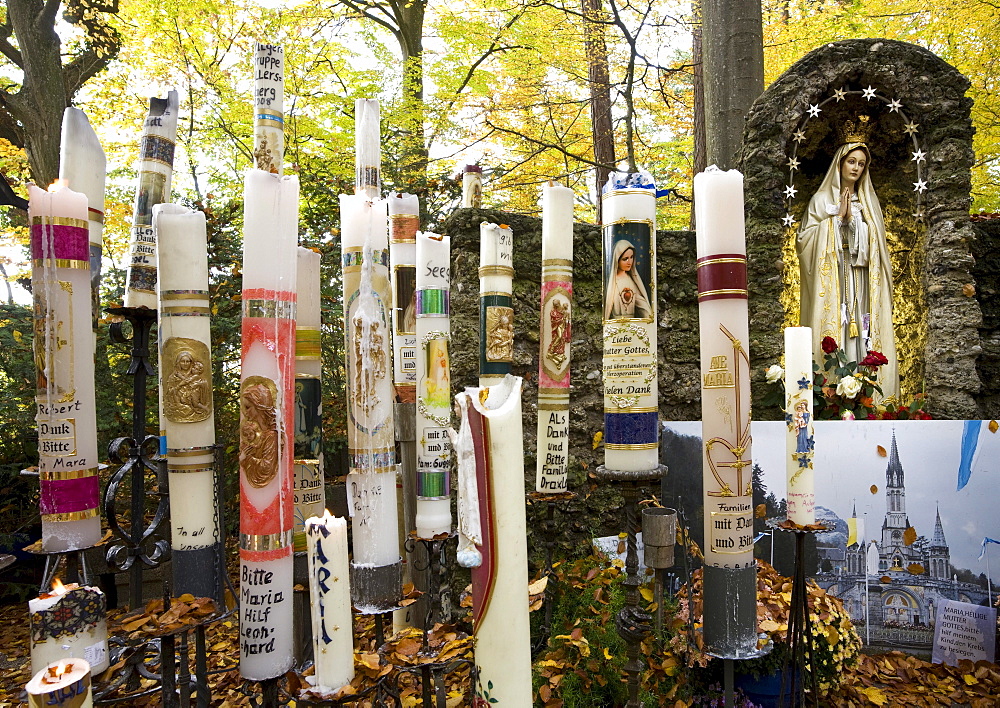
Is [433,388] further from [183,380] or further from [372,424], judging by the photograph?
[183,380]

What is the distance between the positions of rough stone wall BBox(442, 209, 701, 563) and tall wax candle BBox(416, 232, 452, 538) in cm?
155

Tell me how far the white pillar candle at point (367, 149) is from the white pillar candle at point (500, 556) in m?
0.95

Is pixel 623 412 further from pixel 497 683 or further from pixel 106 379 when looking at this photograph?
pixel 106 379

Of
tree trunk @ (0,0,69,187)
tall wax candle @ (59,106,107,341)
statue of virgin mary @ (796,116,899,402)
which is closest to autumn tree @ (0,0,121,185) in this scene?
tree trunk @ (0,0,69,187)

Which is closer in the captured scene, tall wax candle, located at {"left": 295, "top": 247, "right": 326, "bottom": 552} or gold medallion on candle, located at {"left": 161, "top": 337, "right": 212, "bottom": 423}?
gold medallion on candle, located at {"left": 161, "top": 337, "right": 212, "bottom": 423}

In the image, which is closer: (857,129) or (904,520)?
(904,520)

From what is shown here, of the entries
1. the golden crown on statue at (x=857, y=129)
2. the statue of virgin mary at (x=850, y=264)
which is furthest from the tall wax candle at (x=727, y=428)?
the golden crown on statue at (x=857, y=129)

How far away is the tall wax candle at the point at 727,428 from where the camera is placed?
196 centimetres

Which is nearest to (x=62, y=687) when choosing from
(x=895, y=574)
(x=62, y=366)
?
(x=62, y=366)

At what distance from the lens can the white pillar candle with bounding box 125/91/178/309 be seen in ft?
6.40

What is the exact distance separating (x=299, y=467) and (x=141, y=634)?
2.16ft

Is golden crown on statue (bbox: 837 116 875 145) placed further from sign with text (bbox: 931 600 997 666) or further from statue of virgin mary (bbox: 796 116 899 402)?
sign with text (bbox: 931 600 997 666)

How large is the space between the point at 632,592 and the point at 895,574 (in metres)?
2.41

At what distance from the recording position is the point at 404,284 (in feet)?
9.07
